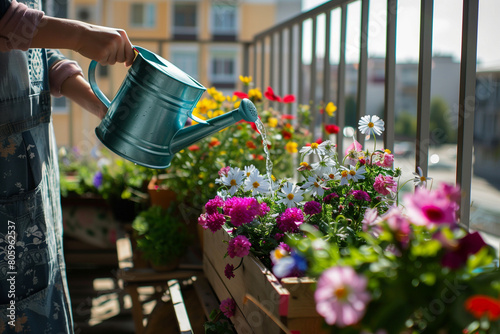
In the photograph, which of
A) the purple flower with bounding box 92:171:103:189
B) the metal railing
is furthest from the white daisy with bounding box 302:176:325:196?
the purple flower with bounding box 92:171:103:189

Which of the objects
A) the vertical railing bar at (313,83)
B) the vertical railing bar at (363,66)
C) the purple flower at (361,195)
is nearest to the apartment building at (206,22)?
the vertical railing bar at (313,83)

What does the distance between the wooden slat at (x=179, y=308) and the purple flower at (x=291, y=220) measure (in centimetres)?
36

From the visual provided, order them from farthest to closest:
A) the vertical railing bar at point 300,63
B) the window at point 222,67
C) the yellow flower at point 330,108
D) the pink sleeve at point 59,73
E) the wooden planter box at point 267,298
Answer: the window at point 222,67, the vertical railing bar at point 300,63, the yellow flower at point 330,108, the pink sleeve at point 59,73, the wooden planter box at point 267,298

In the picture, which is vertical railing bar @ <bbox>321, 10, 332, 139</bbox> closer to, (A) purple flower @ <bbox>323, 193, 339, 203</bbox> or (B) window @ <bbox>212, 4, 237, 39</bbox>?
(A) purple flower @ <bbox>323, 193, 339, 203</bbox>

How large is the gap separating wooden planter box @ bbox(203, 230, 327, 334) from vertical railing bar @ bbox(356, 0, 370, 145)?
60cm

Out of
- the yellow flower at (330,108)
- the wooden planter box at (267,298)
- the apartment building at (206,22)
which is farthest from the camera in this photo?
the apartment building at (206,22)

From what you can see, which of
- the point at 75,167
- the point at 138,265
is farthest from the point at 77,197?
the point at 138,265

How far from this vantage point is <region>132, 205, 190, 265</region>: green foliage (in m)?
1.53

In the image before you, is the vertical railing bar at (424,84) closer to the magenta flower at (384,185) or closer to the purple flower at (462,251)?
the magenta flower at (384,185)

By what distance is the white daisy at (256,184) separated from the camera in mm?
1037

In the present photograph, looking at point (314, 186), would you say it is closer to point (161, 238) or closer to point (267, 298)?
point (267, 298)

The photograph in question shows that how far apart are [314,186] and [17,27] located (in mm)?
610

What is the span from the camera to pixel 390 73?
4.23 ft

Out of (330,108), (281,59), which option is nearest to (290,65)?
(281,59)
